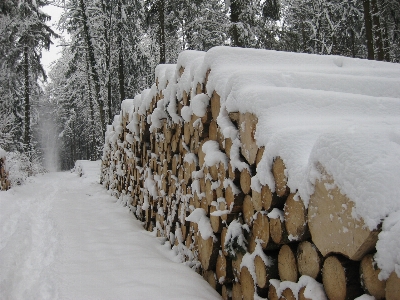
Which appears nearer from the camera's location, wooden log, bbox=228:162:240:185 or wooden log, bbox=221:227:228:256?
wooden log, bbox=228:162:240:185

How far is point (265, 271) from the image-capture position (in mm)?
1796

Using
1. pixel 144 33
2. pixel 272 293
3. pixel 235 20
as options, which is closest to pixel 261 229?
pixel 272 293

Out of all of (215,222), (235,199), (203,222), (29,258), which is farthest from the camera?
(29,258)

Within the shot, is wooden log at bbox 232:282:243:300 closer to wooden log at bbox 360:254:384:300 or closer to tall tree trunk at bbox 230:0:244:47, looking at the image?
wooden log at bbox 360:254:384:300

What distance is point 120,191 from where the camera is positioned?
6762 mm

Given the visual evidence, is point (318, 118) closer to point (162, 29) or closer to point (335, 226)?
point (335, 226)

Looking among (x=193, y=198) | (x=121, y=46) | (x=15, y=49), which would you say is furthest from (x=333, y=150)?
(x=15, y=49)

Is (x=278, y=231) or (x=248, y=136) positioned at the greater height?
(x=248, y=136)

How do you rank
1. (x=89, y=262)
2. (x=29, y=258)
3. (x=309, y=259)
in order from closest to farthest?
(x=309, y=259) < (x=89, y=262) < (x=29, y=258)

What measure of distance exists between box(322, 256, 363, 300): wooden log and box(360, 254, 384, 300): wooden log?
48 mm

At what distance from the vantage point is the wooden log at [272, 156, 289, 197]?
5.32 ft

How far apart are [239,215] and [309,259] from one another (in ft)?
2.52

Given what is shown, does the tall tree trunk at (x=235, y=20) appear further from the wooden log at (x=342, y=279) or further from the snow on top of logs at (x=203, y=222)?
the wooden log at (x=342, y=279)

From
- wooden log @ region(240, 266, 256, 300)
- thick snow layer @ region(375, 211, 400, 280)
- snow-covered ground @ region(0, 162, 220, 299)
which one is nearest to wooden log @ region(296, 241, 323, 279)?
thick snow layer @ region(375, 211, 400, 280)
